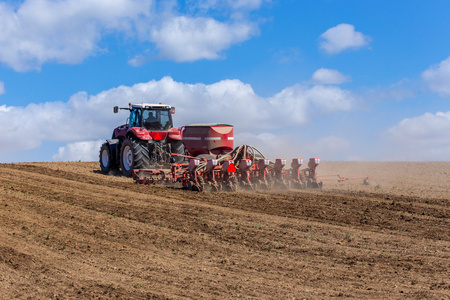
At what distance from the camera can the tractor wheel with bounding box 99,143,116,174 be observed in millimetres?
Answer: 18141

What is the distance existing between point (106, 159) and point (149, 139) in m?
3.07

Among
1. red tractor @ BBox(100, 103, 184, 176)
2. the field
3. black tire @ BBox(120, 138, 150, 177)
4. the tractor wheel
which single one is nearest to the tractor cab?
red tractor @ BBox(100, 103, 184, 176)

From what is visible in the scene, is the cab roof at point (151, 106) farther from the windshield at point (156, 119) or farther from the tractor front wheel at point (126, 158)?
the tractor front wheel at point (126, 158)

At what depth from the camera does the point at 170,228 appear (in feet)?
27.8

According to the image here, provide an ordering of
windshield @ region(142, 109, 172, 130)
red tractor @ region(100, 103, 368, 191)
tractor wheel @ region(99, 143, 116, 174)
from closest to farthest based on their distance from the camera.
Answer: red tractor @ region(100, 103, 368, 191), windshield @ region(142, 109, 172, 130), tractor wheel @ region(99, 143, 116, 174)

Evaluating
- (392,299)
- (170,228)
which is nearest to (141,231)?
(170,228)

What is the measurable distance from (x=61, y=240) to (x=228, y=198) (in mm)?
5153

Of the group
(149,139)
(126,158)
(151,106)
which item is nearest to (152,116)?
(151,106)

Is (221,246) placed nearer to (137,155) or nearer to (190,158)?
(190,158)

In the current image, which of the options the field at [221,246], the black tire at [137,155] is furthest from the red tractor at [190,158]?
the field at [221,246]

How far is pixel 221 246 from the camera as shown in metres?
7.23

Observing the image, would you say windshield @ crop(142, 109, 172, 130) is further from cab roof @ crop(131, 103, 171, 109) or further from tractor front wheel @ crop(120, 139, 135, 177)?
tractor front wheel @ crop(120, 139, 135, 177)

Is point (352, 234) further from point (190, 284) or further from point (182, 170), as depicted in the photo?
point (182, 170)

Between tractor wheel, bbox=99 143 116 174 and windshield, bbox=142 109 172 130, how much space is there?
2236mm
